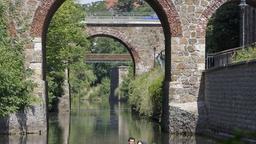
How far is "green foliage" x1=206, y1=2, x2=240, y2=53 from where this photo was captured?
33594 mm

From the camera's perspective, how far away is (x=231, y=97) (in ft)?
63.6

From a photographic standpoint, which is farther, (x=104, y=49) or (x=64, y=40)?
(x=104, y=49)

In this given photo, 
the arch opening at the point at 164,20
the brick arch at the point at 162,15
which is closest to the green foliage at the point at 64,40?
the arch opening at the point at 164,20

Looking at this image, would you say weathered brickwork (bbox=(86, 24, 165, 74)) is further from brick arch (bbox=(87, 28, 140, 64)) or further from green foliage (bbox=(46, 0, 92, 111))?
green foliage (bbox=(46, 0, 92, 111))

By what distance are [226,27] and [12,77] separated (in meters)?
18.9

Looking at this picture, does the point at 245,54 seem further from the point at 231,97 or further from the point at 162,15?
the point at 162,15

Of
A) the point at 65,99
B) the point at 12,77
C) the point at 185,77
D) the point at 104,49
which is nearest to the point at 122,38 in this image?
the point at 65,99

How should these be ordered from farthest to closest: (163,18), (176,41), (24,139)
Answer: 1. (163,18)
2. (176,41)
3. (24,139)

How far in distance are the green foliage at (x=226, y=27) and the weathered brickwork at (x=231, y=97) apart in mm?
12101

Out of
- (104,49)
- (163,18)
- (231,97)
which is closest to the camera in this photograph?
(231,97)

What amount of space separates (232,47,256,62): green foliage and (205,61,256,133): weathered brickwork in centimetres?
54

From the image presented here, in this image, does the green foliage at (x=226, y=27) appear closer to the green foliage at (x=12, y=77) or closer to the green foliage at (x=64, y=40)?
the green foliage at (x=64, y=40)

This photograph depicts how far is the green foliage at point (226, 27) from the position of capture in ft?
110

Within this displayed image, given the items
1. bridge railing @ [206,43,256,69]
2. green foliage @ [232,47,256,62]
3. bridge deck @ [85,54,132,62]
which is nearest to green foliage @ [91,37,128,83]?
bridge deck @ [85,54,132,62]
